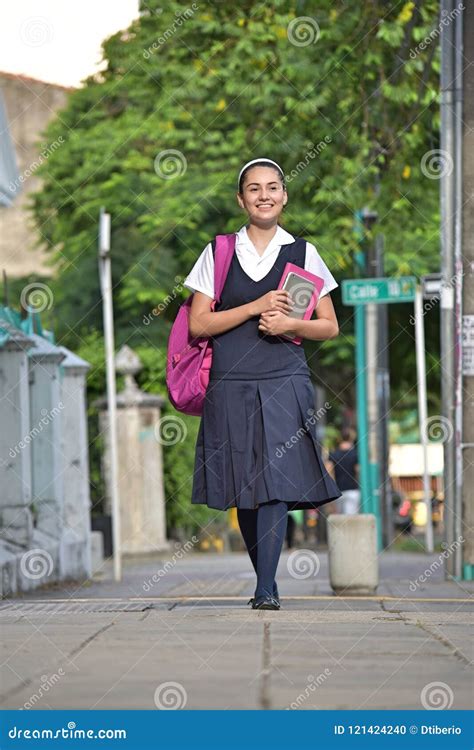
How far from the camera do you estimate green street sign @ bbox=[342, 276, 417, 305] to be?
1922cm

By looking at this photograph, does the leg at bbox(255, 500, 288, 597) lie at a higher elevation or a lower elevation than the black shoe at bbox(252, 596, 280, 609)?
higher

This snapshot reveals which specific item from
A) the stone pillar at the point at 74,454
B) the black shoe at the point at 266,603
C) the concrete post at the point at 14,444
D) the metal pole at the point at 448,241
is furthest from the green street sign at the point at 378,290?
the black shoe at the point at 266,603

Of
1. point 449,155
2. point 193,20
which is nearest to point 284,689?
point 449,155


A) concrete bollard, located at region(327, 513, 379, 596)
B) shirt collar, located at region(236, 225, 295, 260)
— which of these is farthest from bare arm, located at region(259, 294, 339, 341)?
concrete bollard, located at region(327, 513, 379, 596)

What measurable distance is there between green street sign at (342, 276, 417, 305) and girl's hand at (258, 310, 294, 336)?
11.7 meters

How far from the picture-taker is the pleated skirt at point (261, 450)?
7.55m

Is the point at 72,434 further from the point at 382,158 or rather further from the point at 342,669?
the point at 342,669

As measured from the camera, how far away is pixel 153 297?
28297 millimetres

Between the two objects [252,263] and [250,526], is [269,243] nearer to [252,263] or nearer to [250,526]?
[252,263]

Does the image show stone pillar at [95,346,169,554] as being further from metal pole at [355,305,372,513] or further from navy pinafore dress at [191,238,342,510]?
navy pinafore dress at [191,238,342,510]

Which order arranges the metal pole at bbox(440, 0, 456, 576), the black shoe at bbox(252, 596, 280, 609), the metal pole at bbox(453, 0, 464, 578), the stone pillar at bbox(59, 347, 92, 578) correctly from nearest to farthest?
the black shoe at bbox(252, 596, 280, 609) < the metal pole at bbox(453, 0, 464, 578) < the metal pole at bbox(440, 0, 456, 576) < the stone pillar at bbox(59, 347, 92, 578)

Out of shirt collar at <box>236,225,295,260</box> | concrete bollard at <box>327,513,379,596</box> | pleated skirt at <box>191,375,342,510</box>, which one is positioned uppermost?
shirt collar at <box>236,225,295,260</box>

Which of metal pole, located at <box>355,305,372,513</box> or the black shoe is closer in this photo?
the black shoe
